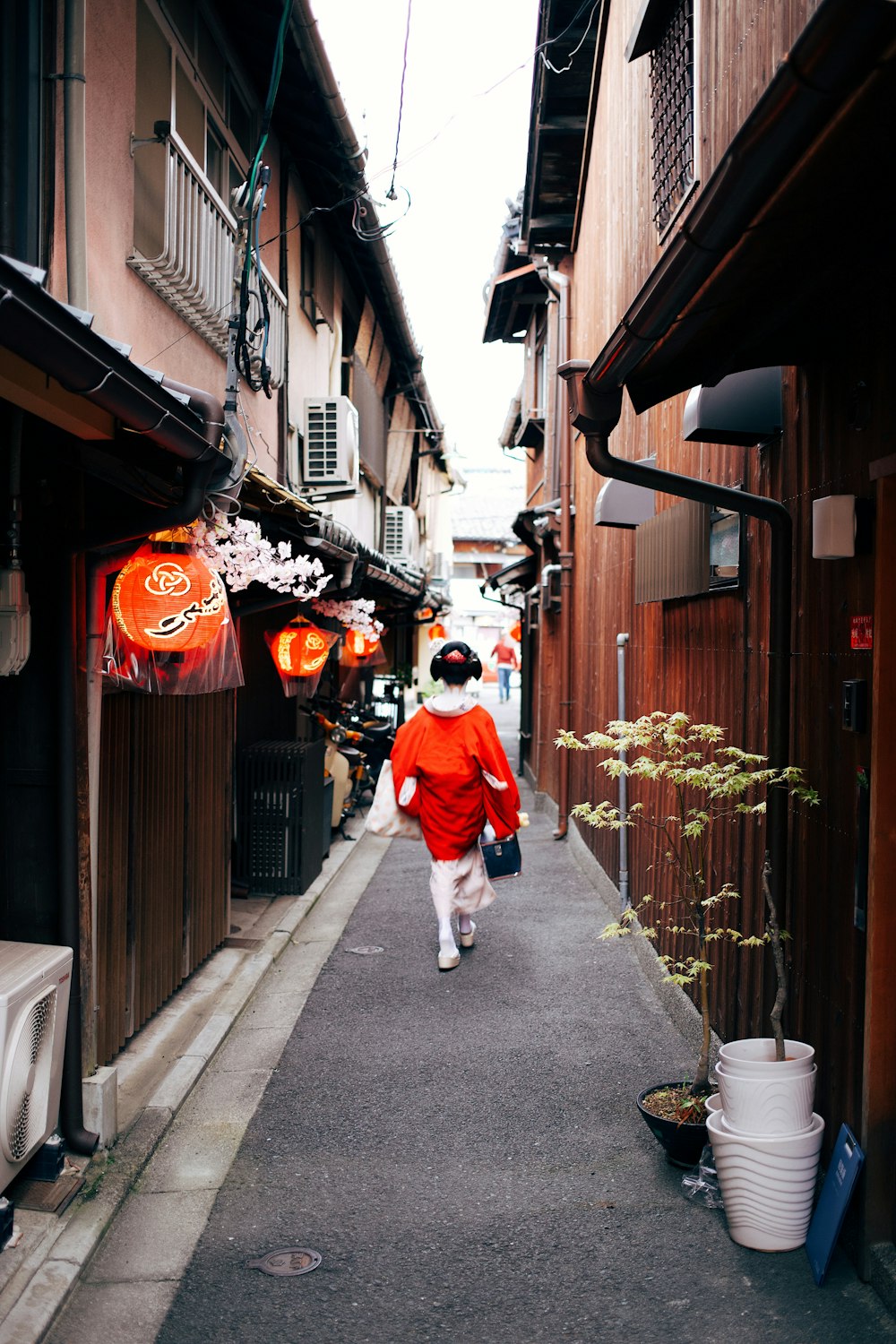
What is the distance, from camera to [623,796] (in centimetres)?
878

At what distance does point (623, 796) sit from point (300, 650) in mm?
3500

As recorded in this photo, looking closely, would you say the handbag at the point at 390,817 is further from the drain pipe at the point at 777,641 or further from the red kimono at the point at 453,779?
the drain pipe at the point at 777,641

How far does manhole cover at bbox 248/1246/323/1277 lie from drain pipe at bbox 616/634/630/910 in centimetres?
478

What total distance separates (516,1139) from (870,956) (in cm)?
233

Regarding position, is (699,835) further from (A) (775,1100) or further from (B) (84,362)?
(B) (84,362)

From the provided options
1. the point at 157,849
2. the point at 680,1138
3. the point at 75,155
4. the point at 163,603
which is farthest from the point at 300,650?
the point at 680,1138

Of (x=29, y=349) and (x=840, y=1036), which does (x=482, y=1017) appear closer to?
(x=840, y=1036)

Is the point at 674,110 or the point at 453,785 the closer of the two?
the point at 674,110

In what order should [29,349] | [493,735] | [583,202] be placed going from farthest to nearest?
1. [583,202]
2. [493,735]
3. [29,349]

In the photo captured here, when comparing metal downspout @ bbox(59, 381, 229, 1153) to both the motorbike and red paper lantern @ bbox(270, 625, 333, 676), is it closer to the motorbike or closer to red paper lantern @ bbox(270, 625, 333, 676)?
red paper lantern @ bbox(270, 625, 333, 676)

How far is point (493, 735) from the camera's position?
8383 mm

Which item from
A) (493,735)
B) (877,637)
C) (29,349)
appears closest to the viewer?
(29,349)

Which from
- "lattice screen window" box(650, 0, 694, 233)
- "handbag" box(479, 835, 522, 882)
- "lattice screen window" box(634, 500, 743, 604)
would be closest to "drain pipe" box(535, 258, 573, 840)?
"handbag" box(479, 835, 522, 882)

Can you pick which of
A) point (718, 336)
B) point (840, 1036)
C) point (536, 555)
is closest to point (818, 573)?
point (718, 336)
